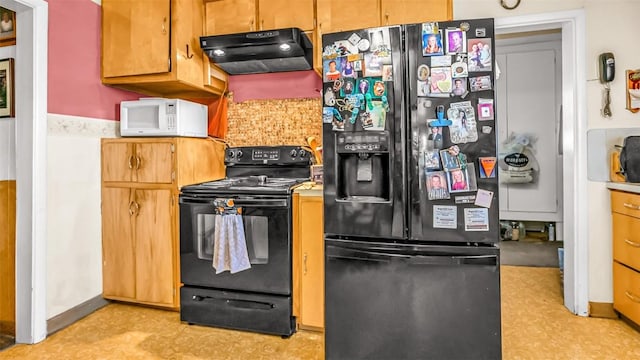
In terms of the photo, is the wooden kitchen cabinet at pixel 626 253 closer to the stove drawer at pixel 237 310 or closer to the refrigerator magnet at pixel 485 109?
the refrigerator magnet at pixel 485 109

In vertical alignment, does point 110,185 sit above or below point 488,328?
above

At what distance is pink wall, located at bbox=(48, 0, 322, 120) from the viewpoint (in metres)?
2.44

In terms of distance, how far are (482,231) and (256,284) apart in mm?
1402

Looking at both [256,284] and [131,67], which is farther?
[131,67]

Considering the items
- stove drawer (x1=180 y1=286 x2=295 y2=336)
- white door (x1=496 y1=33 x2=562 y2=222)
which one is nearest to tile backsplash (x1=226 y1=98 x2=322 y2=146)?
stove drawer (x1=180 y1=286 x2=295 y2=336)

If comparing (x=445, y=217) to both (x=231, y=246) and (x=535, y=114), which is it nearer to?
(x=231, y=246)

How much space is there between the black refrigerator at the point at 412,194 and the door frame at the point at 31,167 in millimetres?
1820

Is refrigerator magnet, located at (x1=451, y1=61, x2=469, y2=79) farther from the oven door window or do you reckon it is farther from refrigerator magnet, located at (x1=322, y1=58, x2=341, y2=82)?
the oven door window

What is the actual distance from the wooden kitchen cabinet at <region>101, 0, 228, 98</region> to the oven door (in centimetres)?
94

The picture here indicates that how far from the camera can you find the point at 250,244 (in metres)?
2.39

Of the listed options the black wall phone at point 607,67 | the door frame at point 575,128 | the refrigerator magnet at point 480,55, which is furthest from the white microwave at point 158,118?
the black wall phone at point 607,67

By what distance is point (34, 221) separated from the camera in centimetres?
231

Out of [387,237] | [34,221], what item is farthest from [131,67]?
[387,237]

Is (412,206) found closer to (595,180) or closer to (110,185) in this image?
(595,180)
